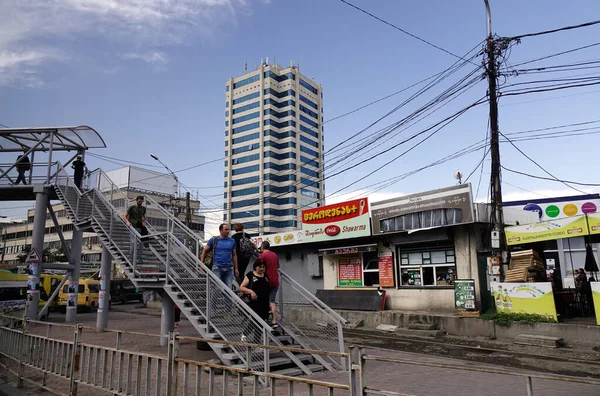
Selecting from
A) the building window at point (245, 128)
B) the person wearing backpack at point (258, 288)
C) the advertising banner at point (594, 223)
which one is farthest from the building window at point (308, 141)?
the person wearing backpack at point (258, 288)

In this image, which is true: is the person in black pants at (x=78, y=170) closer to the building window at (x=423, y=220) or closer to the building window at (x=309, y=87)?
the building window at (x=423, y=220)

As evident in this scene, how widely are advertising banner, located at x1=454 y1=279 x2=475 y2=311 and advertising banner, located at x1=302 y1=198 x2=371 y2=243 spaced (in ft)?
16.0

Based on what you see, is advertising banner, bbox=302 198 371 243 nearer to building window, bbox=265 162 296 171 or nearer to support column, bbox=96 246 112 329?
support column, bbox=96 246 112 329

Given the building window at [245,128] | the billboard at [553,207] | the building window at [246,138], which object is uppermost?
the building window at [245,128]

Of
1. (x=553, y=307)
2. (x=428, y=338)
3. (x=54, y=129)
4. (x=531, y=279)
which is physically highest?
(x=54, y=129)

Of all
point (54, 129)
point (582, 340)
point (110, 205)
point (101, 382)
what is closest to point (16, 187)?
point (54, 129)

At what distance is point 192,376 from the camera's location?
201 inches

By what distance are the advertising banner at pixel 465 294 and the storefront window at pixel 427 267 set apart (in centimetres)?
168

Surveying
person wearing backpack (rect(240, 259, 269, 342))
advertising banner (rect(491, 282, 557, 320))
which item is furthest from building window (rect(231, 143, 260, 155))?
person wearing backpack (rect(240, 259, 269, 342))

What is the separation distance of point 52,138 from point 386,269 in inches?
627

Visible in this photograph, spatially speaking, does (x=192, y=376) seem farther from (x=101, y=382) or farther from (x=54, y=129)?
(x=54, y=129)

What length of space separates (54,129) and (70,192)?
11.6ft

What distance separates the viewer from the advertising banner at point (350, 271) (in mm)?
20078

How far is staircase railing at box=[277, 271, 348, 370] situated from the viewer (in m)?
8.57
